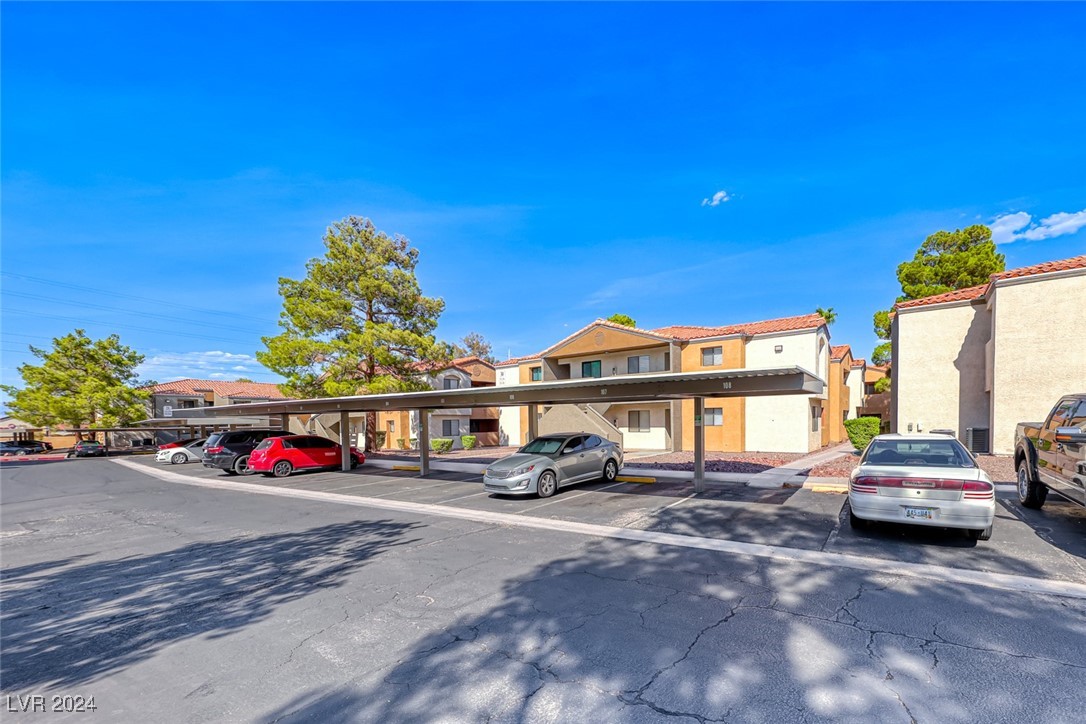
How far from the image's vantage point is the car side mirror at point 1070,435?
21.5 ft

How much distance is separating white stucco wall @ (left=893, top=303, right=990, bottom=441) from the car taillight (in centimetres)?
1505

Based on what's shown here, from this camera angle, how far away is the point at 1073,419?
7566 millimetres

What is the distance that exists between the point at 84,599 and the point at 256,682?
153 inches

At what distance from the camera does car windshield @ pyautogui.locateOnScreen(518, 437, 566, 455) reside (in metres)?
13.1

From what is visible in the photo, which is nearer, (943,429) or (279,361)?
(943,429)

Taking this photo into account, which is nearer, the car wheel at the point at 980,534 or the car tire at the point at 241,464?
the car wheel at the point at 980,534

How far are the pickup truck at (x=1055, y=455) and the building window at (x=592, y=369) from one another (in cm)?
2024

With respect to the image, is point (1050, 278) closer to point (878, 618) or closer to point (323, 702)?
point (878, 618)

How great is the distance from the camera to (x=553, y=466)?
12.5m

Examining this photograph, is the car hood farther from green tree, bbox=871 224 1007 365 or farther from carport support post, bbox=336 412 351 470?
green tree, bbox=871 224 1007 365

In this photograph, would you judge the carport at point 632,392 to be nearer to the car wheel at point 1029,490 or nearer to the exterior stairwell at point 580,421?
the car wheel at point 1029,490

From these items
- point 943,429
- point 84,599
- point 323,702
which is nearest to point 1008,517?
point 323,702

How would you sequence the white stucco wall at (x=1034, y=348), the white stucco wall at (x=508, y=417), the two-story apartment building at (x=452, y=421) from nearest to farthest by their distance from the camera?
1. the white stucco wall at (x=1034, y=348)
2. the two-story apartment building at (x=452, y=421)
3. the white stucco wall at (x=508, y=417)

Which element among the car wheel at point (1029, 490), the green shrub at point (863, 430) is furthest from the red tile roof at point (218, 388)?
the car wheel at point (1029, 490)
